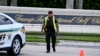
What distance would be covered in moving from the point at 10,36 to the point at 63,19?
52.7 ft

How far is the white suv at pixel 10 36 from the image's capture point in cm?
1340

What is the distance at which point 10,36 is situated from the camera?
540 inches

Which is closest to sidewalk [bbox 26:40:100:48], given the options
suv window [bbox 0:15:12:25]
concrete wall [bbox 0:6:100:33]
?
suv window [bbox 0:15:12:25]

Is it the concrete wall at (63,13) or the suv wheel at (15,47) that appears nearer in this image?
the suv wheel at (15,47)

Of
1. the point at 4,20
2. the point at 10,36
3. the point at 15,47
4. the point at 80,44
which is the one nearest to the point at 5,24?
the point at 4,20

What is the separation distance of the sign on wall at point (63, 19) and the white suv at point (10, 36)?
47.3ft

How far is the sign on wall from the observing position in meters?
29.3

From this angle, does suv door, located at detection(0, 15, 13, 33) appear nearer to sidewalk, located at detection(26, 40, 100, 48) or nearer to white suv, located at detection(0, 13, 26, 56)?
white suv, located at detection(0, 13, 26, 56)

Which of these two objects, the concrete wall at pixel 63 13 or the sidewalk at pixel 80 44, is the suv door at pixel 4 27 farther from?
the concrete wall at pixel 63 13

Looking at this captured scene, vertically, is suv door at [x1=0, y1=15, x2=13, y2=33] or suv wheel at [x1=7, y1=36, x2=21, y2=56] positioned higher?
suv door at [x1=0, y1=15, x2=13, y2=33]

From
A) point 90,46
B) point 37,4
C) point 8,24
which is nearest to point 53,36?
point 8,24

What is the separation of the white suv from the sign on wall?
1442cm

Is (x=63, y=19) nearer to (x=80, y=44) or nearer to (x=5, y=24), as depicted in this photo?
(x=80, y=44)

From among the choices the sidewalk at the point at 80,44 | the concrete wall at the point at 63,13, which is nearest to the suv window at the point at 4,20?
the sidewalk at the point at 80,44
